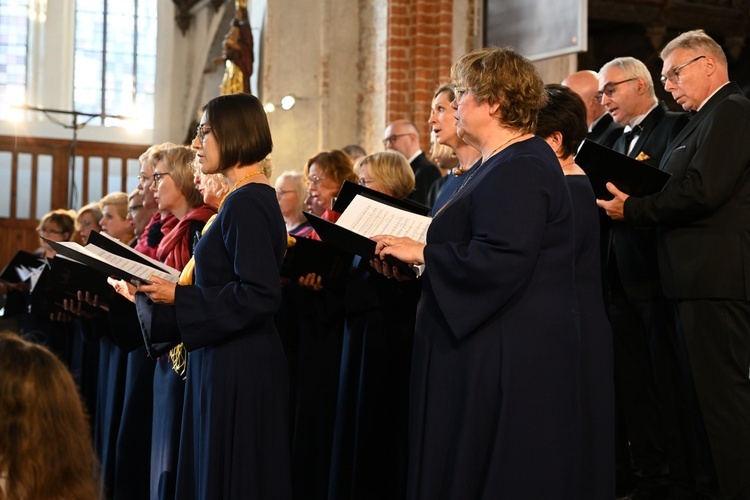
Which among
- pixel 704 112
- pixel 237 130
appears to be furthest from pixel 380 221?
pixel 704 112

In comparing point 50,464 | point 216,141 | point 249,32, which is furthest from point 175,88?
point 50,464

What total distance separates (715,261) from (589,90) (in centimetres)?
195

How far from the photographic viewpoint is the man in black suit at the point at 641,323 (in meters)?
4.76

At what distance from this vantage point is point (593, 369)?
3.57 meters

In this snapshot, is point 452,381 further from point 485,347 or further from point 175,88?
point 175,88

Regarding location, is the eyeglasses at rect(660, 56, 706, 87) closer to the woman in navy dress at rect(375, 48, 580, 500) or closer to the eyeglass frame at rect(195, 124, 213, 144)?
the woman in navy dress at rect(375, 48, 580, 500)

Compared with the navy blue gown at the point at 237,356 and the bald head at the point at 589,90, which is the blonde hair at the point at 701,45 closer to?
the bald head at the point at 589,90

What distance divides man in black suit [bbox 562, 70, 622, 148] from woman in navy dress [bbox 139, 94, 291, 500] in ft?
8.77

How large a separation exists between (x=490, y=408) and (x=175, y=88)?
13837 millimetres

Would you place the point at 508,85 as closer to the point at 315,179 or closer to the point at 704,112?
the point at 704,112

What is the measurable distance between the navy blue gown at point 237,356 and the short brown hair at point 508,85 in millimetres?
862

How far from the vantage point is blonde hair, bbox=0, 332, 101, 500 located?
1.81 meters

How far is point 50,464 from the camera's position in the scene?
5.98 feet

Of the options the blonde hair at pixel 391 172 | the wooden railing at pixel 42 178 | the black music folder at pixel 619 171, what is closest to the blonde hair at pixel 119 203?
the blonde hair at pixel 391 172
